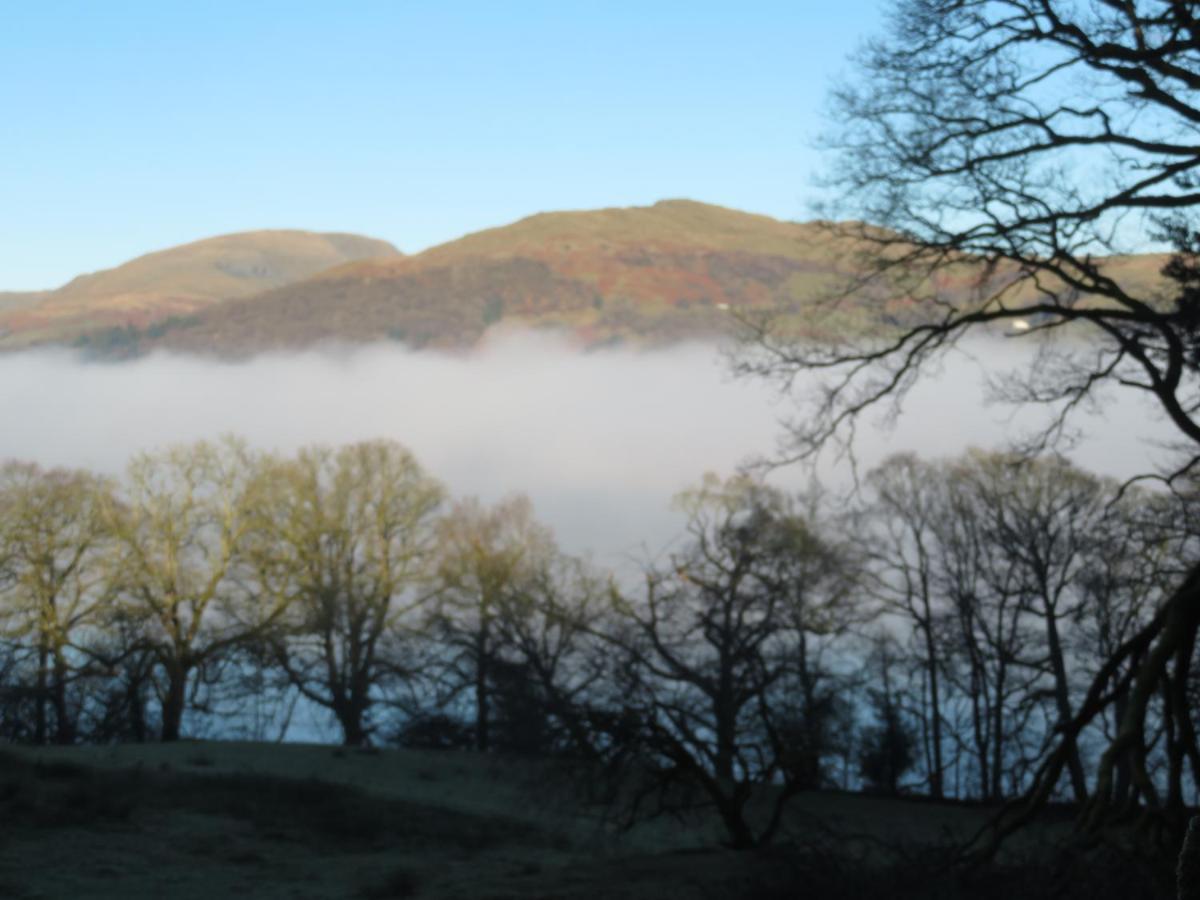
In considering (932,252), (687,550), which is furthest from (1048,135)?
(687,550)

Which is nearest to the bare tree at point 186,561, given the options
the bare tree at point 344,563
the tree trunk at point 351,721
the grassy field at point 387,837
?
the bare tree at point 344,563

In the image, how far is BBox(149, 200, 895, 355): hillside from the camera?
529 ft

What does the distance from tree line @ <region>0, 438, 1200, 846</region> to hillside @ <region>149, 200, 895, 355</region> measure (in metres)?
107

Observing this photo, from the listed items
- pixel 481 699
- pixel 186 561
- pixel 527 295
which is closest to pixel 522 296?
pixel 527 295

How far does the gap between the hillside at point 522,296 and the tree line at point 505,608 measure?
106914mm

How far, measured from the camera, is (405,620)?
47375mm

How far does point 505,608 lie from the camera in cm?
4047

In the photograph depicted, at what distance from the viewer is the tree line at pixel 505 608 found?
3278 centimetres

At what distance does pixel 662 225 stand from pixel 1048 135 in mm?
190169

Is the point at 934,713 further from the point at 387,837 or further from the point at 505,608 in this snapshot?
the point at 387,837

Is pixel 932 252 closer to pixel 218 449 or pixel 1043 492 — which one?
pixel 1043 492

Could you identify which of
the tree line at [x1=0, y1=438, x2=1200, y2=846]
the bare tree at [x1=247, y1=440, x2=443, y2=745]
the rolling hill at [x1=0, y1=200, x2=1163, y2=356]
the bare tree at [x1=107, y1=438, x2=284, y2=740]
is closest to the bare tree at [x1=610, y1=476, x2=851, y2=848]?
the tree line at [x1=0, y1=438, x2=1200, y2=846]

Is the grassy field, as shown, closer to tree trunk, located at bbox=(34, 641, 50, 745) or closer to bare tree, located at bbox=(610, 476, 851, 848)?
bare tree, located at bbox=(610, 476, 851, 848)

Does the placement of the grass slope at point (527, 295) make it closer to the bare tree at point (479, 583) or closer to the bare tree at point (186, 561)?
the bare tree at point (479, 583)
